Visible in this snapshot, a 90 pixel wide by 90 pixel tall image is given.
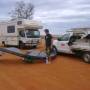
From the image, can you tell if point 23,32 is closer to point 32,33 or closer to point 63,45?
point 32,33

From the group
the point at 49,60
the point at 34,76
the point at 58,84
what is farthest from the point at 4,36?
the point at 58,84

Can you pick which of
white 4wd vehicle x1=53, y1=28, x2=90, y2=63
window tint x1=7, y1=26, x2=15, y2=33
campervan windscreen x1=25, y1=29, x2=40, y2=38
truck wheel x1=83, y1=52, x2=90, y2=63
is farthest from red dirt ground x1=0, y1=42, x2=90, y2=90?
window tint x1=7, y1=26, x2=15, y2=33

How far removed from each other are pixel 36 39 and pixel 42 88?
16.0 metres

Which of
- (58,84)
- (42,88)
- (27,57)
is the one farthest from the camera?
Answer: (27,57)

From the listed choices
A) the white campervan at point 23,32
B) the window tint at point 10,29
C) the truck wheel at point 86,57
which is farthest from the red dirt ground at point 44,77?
the window tint at point 10,29

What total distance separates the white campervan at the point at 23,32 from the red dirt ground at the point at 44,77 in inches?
402

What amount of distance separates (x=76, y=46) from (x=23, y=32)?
928 centimetres

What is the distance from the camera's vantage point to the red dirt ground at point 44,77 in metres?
9.73

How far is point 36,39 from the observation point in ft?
82.9

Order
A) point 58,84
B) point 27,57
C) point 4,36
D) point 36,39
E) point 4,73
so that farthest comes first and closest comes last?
point 4,36 → point 36,39 → point 27,57 → point 4,73 → point 58,84

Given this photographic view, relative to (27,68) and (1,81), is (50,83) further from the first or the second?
(27,68)

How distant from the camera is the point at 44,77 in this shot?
1134 cm

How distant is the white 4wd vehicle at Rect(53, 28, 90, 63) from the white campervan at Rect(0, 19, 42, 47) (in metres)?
6.10

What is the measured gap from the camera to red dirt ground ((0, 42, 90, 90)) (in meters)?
9.73
